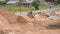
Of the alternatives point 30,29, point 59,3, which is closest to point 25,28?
point 30,29

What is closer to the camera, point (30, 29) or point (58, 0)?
point (30, 29)

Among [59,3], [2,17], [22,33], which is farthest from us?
[59,3]

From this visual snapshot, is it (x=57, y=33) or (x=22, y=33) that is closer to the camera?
(x=22, y=33)

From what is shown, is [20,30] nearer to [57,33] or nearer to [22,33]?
[22,33]

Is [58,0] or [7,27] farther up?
[7,27]

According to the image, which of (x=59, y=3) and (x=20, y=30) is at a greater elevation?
(x=20, y=30)

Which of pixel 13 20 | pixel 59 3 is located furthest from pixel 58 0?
pixel 13 20

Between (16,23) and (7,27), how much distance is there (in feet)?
8.19

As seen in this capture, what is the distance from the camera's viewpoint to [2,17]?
19562 mm

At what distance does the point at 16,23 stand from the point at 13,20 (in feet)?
1.50

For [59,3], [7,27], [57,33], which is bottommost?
[59,3]

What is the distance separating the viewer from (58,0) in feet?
166

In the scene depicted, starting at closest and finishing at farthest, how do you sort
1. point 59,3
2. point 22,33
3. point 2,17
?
point 22,33, point 2,17, point 59,3

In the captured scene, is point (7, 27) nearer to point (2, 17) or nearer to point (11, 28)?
point (11, 28)
